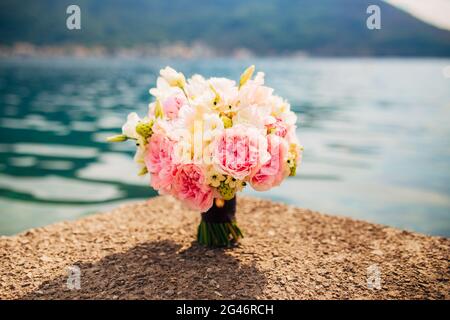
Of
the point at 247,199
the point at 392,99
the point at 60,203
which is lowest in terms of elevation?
the point at 60,203

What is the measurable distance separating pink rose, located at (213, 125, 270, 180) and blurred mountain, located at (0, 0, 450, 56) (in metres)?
118

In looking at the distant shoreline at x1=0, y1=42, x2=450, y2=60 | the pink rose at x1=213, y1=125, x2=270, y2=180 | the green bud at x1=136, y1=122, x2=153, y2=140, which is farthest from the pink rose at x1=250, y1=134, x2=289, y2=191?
the distant shoreline at x1=0, y1=42, x2=450, y2=60

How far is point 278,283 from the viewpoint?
109 inches

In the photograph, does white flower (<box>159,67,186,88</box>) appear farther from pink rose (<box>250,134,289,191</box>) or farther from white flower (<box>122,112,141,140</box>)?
pink rose (<box>250,134,289,191</box>)

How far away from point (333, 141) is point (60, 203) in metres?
7.42

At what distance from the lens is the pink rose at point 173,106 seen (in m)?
3.06

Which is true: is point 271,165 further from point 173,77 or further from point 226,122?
point 173,77

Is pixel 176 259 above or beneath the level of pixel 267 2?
beneath

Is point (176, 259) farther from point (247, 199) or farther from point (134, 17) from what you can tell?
point (134, 17)

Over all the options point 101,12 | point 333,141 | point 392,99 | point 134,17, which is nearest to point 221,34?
point 134,17

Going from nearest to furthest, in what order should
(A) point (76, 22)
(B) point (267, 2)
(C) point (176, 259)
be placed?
(C) point (176, 259) < (A) point (76, 22) < (B) point (267, 2)

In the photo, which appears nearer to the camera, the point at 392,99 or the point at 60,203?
the point at 60,203

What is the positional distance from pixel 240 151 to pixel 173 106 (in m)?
0.67

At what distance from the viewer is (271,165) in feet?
9.36
